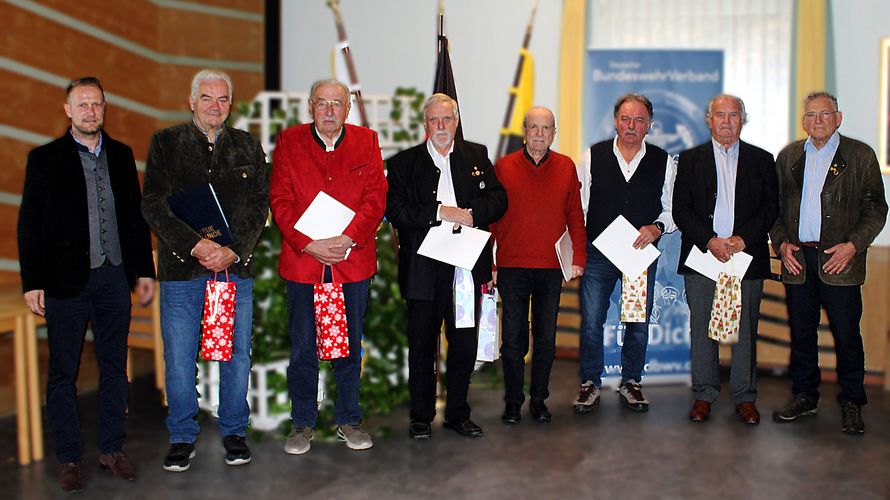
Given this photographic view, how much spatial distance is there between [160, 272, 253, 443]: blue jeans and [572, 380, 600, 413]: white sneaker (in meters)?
1.59

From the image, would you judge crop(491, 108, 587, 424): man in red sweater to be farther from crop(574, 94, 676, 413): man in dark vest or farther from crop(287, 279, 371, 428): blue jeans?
crop(287, 279, 371, 428): blue jeans

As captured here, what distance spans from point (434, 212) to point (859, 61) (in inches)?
145

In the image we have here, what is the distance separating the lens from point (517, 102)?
5543 millimetres

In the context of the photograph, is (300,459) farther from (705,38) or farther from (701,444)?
(705,38)

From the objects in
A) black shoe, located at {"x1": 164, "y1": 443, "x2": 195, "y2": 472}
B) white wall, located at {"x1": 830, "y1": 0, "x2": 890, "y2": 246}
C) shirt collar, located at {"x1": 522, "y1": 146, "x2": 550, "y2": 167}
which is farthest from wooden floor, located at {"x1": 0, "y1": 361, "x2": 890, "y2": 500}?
white wall, located at {"x1": 830, "y1": 0, "x2": 890, "y2": 246}

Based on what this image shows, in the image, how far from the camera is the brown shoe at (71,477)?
276 cm

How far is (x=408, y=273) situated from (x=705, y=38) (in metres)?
3.42

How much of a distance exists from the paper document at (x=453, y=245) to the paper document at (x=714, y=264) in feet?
3.25

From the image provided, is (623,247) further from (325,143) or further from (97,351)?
(97,351)

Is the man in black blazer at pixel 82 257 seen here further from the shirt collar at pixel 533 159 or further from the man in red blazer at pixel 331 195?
the shirt collar at pixel 533 159

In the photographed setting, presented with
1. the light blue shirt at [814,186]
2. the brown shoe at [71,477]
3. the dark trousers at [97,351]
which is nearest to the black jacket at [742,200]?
the light blue shirt at [814,186]

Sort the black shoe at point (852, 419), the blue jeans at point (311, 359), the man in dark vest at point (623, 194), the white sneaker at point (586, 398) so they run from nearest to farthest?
the blue jeans at point (311, 359)
the black shoe at point (852, 419)
the man in dark vest at point (623, 194)
the white sneaker at point (586, 398)

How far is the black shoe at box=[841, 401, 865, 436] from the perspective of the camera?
3441 mm

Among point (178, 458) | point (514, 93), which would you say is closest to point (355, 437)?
point (178, 458)
